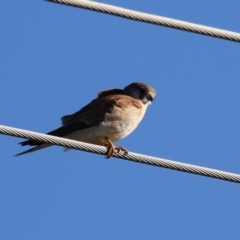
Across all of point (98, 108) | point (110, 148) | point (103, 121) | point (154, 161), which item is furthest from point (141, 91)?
point (154, 161)

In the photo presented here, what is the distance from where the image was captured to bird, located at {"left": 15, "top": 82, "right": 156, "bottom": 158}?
8820 millimetres

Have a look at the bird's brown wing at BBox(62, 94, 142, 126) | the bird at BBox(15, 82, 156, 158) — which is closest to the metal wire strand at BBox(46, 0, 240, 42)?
the bird at BBox(15, 82, 156, 158)

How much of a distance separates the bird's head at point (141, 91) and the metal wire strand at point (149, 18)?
11.9 ft

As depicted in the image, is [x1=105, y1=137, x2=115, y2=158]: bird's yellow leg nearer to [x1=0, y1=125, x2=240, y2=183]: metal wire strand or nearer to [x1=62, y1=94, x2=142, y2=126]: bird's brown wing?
[x1=62, y1=94, x2=142, y2=126]: bird's brown wing

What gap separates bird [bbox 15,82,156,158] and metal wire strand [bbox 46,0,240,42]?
2418 mm

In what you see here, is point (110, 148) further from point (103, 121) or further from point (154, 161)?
point (154, 161)

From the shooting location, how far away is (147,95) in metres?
9.96

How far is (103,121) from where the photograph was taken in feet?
29.3

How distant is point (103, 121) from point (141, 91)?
1.26 m

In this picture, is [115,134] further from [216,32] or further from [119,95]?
[216,32]

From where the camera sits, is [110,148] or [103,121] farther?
[103,121]

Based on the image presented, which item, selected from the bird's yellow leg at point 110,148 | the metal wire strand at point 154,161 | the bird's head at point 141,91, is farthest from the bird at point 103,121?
the metal wire strand at point 154,161

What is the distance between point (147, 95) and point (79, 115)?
1037 millimetres

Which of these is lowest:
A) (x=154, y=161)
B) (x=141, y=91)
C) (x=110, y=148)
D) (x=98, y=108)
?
(x=154, y=161)
